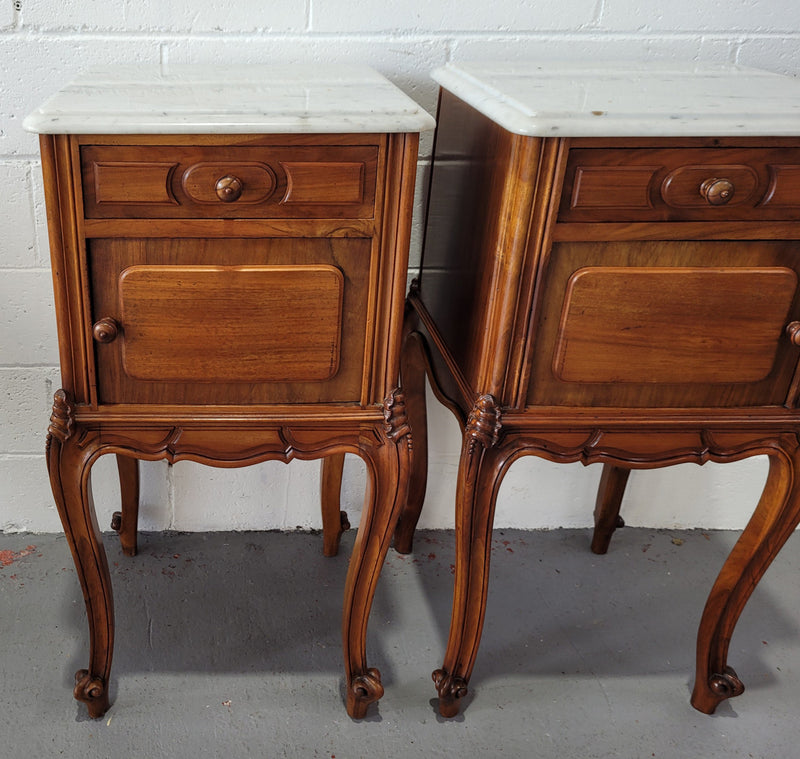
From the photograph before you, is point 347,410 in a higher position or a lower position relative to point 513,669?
higher

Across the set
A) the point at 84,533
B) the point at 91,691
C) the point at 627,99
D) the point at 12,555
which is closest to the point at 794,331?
the point at 627,99

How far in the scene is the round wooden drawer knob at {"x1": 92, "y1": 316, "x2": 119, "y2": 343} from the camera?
101 cm

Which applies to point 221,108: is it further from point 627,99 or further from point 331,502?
point 331,502

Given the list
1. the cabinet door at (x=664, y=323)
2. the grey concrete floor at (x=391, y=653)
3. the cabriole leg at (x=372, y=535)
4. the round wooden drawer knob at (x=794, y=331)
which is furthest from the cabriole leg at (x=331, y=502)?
the round wooden drawer knob at (x=794, y=331)

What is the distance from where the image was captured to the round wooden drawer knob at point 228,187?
0.96 m

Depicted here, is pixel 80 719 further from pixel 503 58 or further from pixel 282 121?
pixel 503 58

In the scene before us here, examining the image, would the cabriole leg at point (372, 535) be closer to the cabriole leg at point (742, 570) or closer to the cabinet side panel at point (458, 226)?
the cabinet side panel at point (458, 226)

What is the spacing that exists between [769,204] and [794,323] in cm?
17

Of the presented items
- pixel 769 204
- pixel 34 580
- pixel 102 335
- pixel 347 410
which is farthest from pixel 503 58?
pixel 34 580

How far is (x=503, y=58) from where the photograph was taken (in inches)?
58.1

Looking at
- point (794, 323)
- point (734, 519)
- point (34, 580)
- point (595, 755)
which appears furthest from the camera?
point (734, 519)

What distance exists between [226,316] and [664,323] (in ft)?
1.90

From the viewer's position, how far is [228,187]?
962 millimetres

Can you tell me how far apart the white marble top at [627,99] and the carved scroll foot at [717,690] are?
3.03 feet
